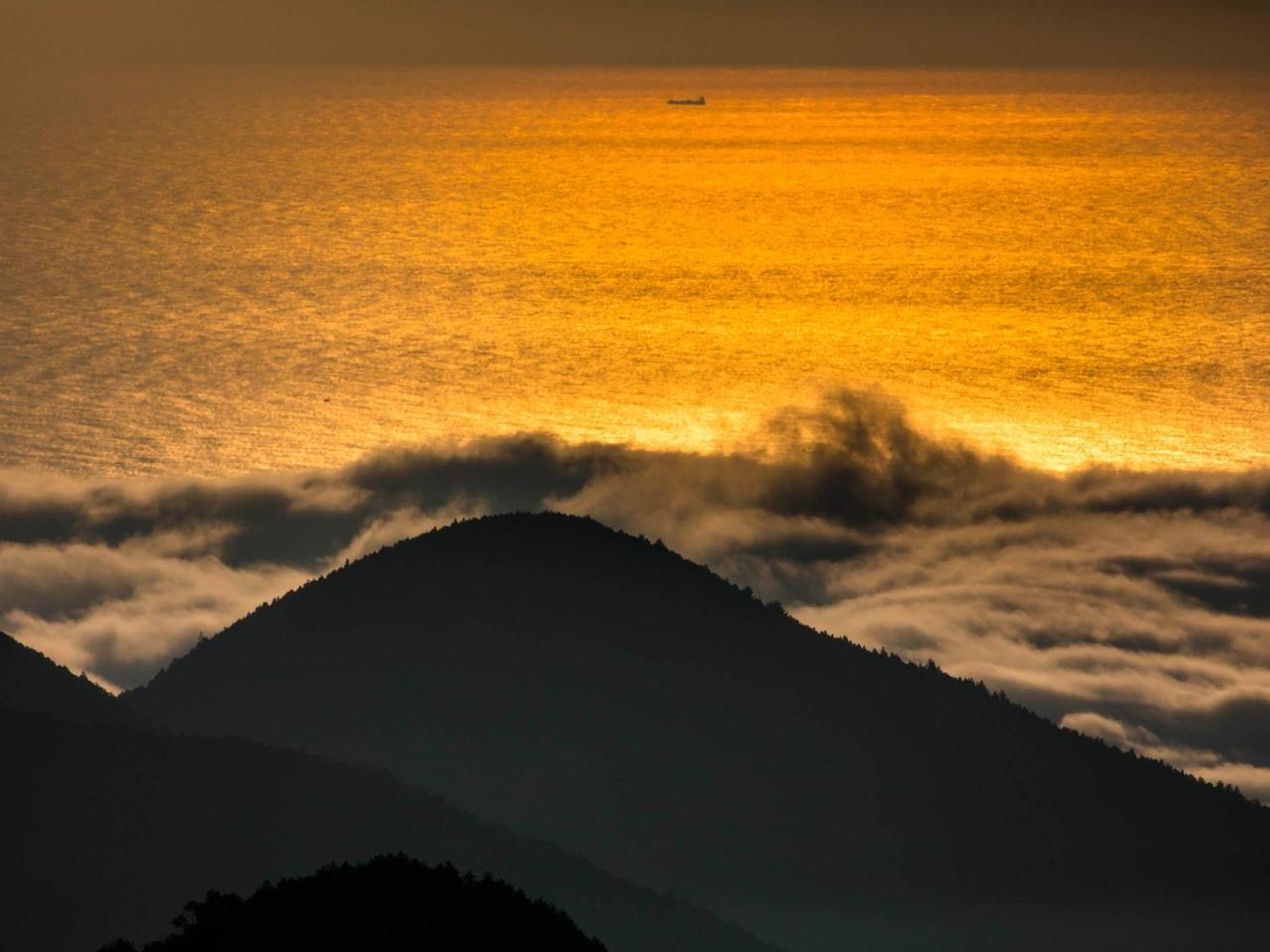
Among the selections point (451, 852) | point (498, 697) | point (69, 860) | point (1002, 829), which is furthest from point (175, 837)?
point (1002, 829)

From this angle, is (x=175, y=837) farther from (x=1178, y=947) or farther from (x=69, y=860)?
(x=1178, y=947)

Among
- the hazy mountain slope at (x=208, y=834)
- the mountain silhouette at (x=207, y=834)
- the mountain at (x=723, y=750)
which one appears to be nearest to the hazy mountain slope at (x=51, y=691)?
the mountain silhouette at (x=207, y=834)

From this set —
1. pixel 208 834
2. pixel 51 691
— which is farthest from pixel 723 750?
pixel 51 691

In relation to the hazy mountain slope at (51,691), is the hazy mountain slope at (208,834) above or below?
below

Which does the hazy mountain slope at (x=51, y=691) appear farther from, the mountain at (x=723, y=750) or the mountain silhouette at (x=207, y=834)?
the mountain at (x=723, y=750)

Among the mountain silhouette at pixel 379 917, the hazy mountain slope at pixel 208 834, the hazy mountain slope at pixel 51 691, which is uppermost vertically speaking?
the hazy mountain slope at pixel 51 691

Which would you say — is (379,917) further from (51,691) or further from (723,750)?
(723,750)
